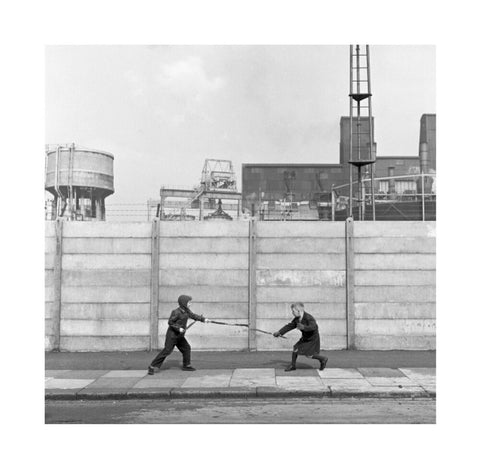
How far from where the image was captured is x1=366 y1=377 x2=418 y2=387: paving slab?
32.7 feet

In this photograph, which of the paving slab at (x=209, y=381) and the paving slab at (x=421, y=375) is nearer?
the paving slab at (x=209, y=381)

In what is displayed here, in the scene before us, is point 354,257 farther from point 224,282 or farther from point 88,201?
point 88,201

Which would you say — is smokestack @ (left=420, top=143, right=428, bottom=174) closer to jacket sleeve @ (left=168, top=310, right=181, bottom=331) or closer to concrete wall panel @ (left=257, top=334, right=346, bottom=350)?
concrete wall panel @ (left=257, top=334, right=346, bottom=350)

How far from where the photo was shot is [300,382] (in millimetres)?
10234

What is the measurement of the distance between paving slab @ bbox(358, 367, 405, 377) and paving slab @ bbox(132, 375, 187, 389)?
345cm

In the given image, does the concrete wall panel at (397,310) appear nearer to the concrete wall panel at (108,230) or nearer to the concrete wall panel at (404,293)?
the concrete wall panel at (404,293)

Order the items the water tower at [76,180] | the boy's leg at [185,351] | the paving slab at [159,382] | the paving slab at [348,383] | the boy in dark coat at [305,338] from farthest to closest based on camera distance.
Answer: the water tower at [76,180] < the boy's leg at [185,351] < the boy in dark coat at [305,338] < the paving slab at [159,382] < the paving slab at [348,383]

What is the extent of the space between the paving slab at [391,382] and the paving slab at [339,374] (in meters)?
0.33

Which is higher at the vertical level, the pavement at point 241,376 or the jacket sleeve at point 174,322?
the jacket sleeve at point 174,322

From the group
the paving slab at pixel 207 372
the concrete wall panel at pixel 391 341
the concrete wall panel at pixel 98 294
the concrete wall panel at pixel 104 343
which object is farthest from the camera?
the concrete wall panel at pixel 98 294

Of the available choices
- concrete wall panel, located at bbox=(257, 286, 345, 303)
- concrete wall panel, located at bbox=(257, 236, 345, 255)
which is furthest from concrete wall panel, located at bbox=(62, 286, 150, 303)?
concrete wall panel, located at bbox=(257, 236, 345, 255)

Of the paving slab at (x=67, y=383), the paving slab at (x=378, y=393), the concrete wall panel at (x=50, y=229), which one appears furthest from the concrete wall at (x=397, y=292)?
the concrete wall panel at (x=50, y=229)

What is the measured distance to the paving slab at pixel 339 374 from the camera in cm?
1066

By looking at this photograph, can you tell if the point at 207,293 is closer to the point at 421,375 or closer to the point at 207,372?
the point at 207,372
